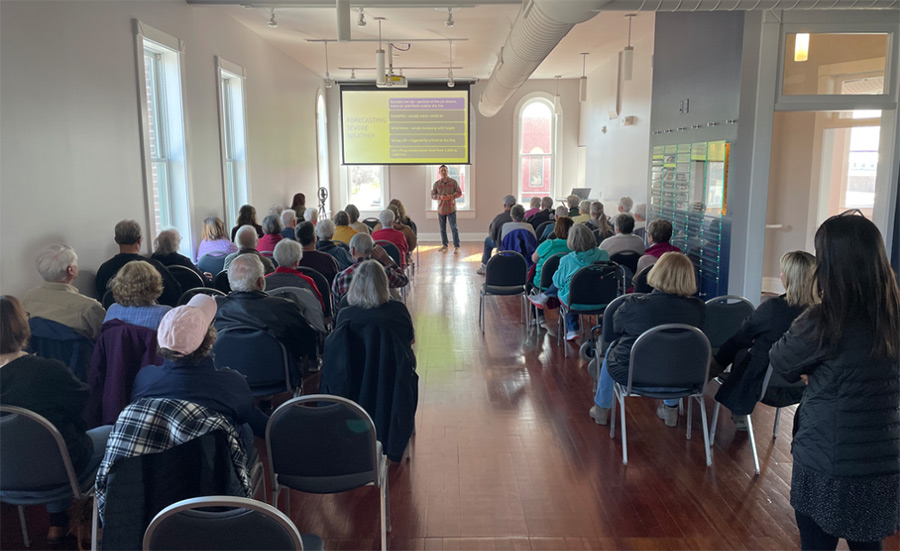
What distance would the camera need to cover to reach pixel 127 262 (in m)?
4.26

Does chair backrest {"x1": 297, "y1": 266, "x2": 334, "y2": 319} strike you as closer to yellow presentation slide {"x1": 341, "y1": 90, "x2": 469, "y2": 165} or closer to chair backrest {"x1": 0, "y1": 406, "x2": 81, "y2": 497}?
chair backrest {"x1": 0, "y1": 406, "x2": 81, "y2": 497}

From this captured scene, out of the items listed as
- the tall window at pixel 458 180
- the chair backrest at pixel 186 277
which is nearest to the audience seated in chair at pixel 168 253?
the chair backrest at pixel 186 277

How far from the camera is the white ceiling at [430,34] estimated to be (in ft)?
23.8

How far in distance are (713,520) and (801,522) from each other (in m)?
0.97

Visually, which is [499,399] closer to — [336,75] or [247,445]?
[247,445]

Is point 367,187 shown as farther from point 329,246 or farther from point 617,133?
point 329,246

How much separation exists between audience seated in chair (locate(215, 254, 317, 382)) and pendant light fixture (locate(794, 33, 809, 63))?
4.44 m

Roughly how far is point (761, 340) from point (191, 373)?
262cm

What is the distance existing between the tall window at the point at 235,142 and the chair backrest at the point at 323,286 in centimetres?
350

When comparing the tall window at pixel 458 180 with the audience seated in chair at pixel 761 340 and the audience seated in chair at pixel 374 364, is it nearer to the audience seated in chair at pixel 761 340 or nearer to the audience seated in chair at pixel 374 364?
the audience seated in chair at pixel 761 340

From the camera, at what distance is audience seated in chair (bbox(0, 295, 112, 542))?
7.57ft

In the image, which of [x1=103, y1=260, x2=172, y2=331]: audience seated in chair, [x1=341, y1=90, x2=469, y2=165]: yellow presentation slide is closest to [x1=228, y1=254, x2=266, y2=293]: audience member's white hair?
[x1=103, y1=260, x2=172, y2=331]: audience seated in chair

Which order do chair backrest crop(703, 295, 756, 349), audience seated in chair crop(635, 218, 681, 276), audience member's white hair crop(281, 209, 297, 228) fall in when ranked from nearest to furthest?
chair backrest crop(703, 295, 756, 349)
audience seated in chair crop(635, 218, 681, 276)
audience member's white hair crop(281, 209, 297, 228)

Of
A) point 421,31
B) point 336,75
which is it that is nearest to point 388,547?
point 421,31
